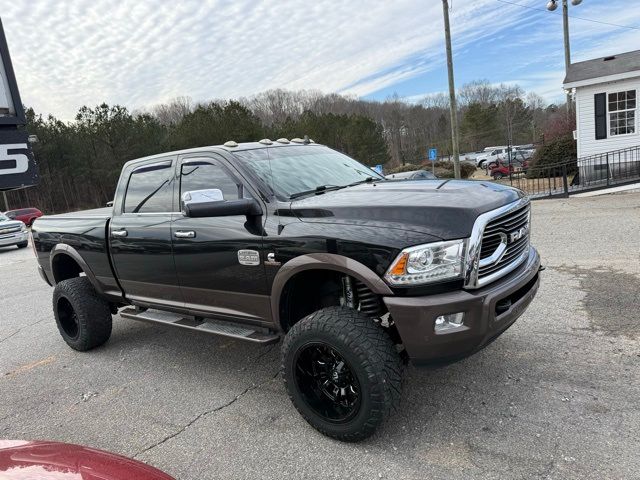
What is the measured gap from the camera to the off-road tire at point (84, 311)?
16.5ft

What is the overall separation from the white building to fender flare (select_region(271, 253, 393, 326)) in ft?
51.0

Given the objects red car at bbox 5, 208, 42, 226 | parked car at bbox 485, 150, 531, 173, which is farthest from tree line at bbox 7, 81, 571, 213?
red car at bbox 5, 208, 42, 226

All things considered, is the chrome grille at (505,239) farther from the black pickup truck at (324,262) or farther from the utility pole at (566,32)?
the utility pole at (566,32)

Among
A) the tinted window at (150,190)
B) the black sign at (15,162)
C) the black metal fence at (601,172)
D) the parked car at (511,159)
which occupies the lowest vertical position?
the parked car at (511,159)

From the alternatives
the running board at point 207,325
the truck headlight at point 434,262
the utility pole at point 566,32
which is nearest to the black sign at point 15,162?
the running board at point 207,325

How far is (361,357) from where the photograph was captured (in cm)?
287

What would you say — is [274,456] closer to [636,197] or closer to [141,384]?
[141,384]

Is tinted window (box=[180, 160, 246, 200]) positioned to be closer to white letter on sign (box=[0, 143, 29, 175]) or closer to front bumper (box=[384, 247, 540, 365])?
white letter on sign (box=[0, 143, 29, 175])

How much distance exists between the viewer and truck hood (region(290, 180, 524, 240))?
9.36 feet

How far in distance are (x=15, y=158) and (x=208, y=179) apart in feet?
4.50

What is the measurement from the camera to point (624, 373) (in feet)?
11.8

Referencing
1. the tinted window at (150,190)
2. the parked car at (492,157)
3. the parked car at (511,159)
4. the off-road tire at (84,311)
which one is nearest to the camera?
the tinted window at (150,190)

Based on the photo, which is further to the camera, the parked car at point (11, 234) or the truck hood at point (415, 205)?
the parked car at point (11, 234)

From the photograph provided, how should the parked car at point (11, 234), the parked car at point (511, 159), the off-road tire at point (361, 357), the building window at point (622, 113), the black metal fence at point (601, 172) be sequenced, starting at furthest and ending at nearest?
the parked car at point (511, 159) → the parked car at point (11, 234) → the building window at point (622, 113) → the black metal fence at point (601, 172) → the off-road tire at point (361, 357)
